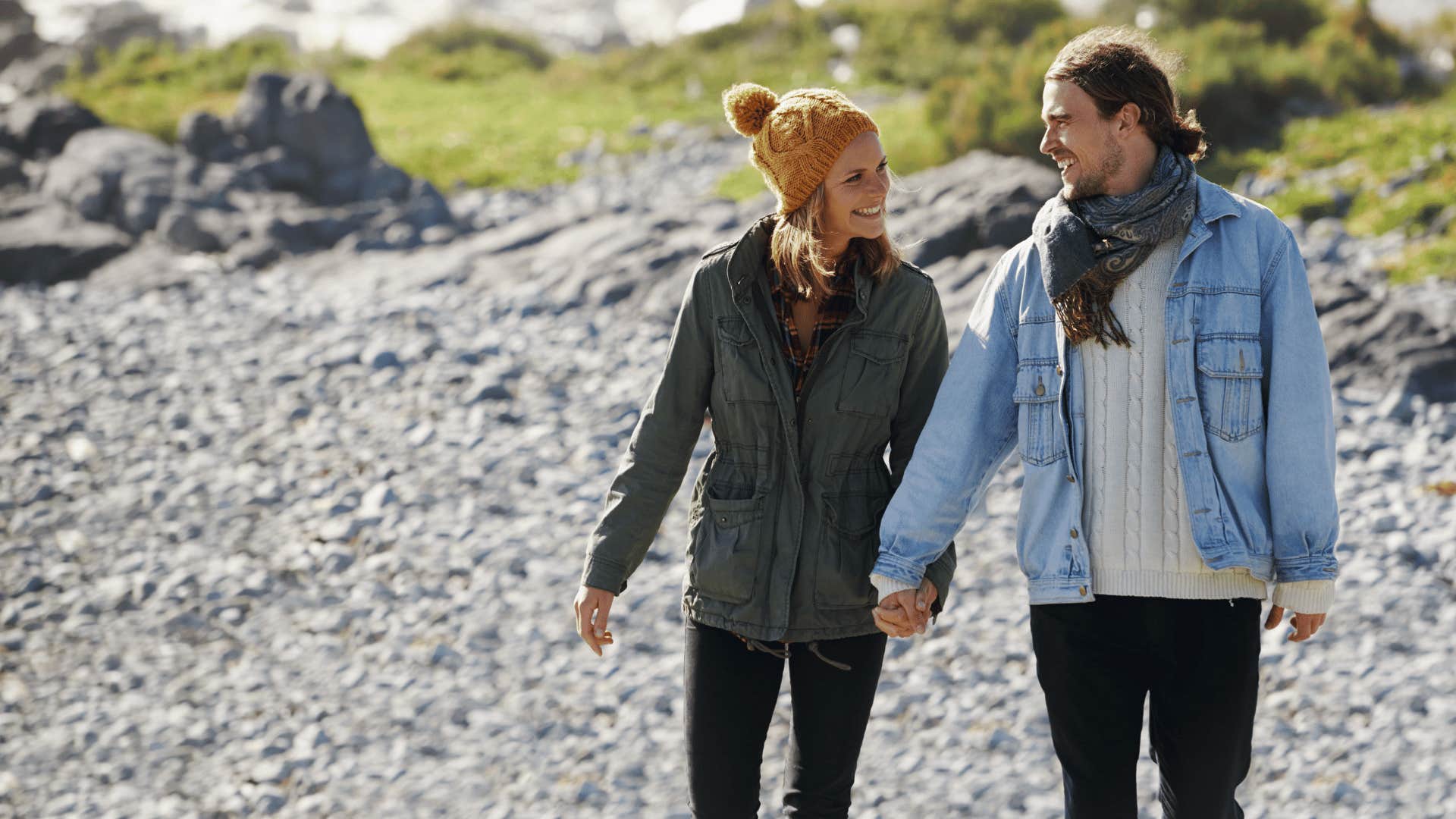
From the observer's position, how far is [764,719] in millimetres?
3254

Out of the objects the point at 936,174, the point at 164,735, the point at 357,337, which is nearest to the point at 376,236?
the point at 357,337

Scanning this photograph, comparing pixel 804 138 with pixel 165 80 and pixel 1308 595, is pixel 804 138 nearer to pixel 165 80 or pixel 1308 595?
pixel 1308 595

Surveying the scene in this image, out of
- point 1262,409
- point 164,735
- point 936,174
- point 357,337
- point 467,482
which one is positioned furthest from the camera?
point 936,174

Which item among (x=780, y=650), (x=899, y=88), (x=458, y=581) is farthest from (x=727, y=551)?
(x=899, y=88)

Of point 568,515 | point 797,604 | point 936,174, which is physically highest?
point 936,174

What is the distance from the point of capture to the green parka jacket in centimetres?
317

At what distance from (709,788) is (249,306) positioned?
30.4ft

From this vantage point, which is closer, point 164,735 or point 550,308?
point 164,735

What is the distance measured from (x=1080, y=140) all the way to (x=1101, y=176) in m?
0.10

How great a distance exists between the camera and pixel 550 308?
34.7ft

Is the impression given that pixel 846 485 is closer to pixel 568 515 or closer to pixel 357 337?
pixel 568 515

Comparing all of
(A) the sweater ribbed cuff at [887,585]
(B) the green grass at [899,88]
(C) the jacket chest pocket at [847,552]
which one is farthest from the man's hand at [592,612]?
(B) the green grass at [899,88]

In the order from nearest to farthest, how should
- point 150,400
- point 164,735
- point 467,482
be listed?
point 164,735, point 467,482, point 150,400

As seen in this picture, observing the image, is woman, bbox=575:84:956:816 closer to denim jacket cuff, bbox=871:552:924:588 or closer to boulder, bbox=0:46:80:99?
denim jacket cuff, bbox=871:552:924:588
